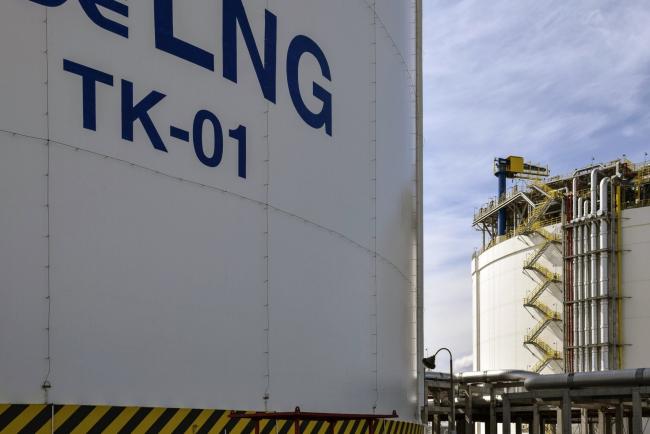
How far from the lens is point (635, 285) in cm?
4256

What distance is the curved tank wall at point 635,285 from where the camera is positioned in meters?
42.1

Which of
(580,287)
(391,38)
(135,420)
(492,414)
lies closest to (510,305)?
(580,287)

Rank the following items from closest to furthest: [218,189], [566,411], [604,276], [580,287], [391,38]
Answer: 1. [218,189]
2. [391,38]
3. [566,411]
4. [604,276]
5. [580,287]

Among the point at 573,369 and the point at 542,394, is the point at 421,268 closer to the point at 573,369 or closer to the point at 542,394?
the point at 542,394

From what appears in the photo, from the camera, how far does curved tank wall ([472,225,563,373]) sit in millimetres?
48219

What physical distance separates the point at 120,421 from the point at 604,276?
3728cm

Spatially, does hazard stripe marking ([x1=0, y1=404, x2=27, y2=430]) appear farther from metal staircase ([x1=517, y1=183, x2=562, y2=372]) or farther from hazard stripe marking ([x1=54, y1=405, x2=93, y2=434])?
metal staircase ([x1=517, y1=183, x2=562, y2=372])

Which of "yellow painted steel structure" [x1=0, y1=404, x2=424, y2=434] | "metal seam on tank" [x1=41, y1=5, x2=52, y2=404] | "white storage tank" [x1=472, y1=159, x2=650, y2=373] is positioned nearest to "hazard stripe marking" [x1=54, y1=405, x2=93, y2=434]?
"yellow painted steel structure" [x1=0, y1=404, x2=424, y2=434]

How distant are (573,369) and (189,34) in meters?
37.8

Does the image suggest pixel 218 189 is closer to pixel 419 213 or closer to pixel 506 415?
pixel 419 213

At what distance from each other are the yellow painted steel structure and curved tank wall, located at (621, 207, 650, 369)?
33.8 metres

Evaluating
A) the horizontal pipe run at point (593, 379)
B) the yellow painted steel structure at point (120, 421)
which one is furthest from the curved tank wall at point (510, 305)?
the yellow painted steel structure at point (120, 421)

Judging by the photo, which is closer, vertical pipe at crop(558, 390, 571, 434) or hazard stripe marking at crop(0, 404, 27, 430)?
hazard stripe marking at crop(0, 404, 27, 430)

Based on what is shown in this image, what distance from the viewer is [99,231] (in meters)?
9.48
